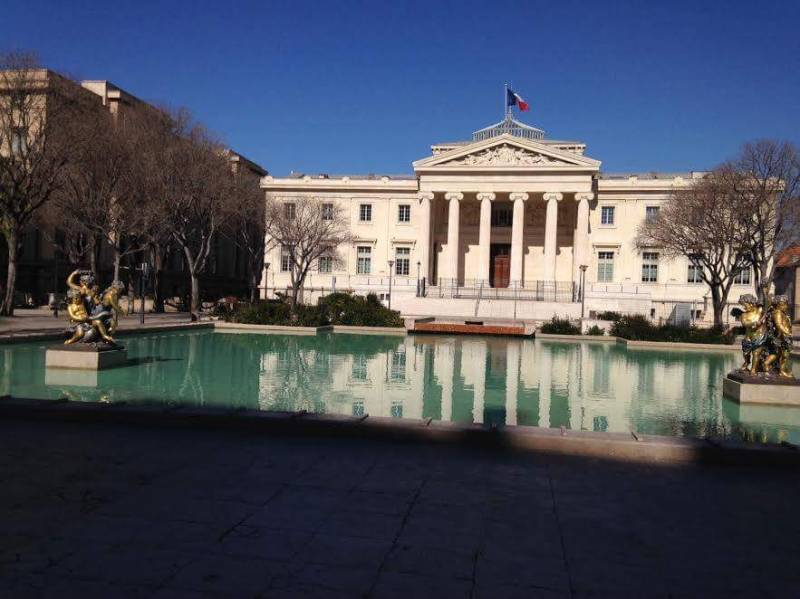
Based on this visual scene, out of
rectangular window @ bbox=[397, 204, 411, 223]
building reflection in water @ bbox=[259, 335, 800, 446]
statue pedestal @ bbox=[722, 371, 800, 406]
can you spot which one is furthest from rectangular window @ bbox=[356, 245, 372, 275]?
statue pedestal @ bbox=[722, 371, 800, 406]

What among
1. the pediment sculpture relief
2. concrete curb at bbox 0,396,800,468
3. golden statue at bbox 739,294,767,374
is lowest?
concrete curb at bbox 0,396,800,468

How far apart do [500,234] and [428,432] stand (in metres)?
47.7

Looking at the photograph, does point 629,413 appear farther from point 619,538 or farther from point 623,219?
point 623,219

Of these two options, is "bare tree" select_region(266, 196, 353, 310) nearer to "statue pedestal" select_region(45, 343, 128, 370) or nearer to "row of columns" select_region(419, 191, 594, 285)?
"row of columns" select_region(419, 191, 594, 285)

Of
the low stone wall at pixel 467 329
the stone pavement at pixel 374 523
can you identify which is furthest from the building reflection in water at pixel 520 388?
the low stone wall at pixel 467 329

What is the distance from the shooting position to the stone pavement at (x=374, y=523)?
379 centimetres

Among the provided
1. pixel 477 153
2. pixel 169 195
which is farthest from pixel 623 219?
pixel 169 195

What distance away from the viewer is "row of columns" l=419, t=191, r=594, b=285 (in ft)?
158

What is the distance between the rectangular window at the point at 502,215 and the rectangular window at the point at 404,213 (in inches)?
285

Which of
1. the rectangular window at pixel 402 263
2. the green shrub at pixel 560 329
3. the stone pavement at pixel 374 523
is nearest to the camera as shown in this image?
the stone pavement at pixel 374 523

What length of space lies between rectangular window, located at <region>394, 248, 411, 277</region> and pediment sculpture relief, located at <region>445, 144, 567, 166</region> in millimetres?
8768

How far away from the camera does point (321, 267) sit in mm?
54062

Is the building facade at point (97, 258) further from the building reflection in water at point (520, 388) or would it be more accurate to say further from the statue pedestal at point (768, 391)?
the statue pedestal at point (768, 391)

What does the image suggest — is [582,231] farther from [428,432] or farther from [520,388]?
[428,432]
